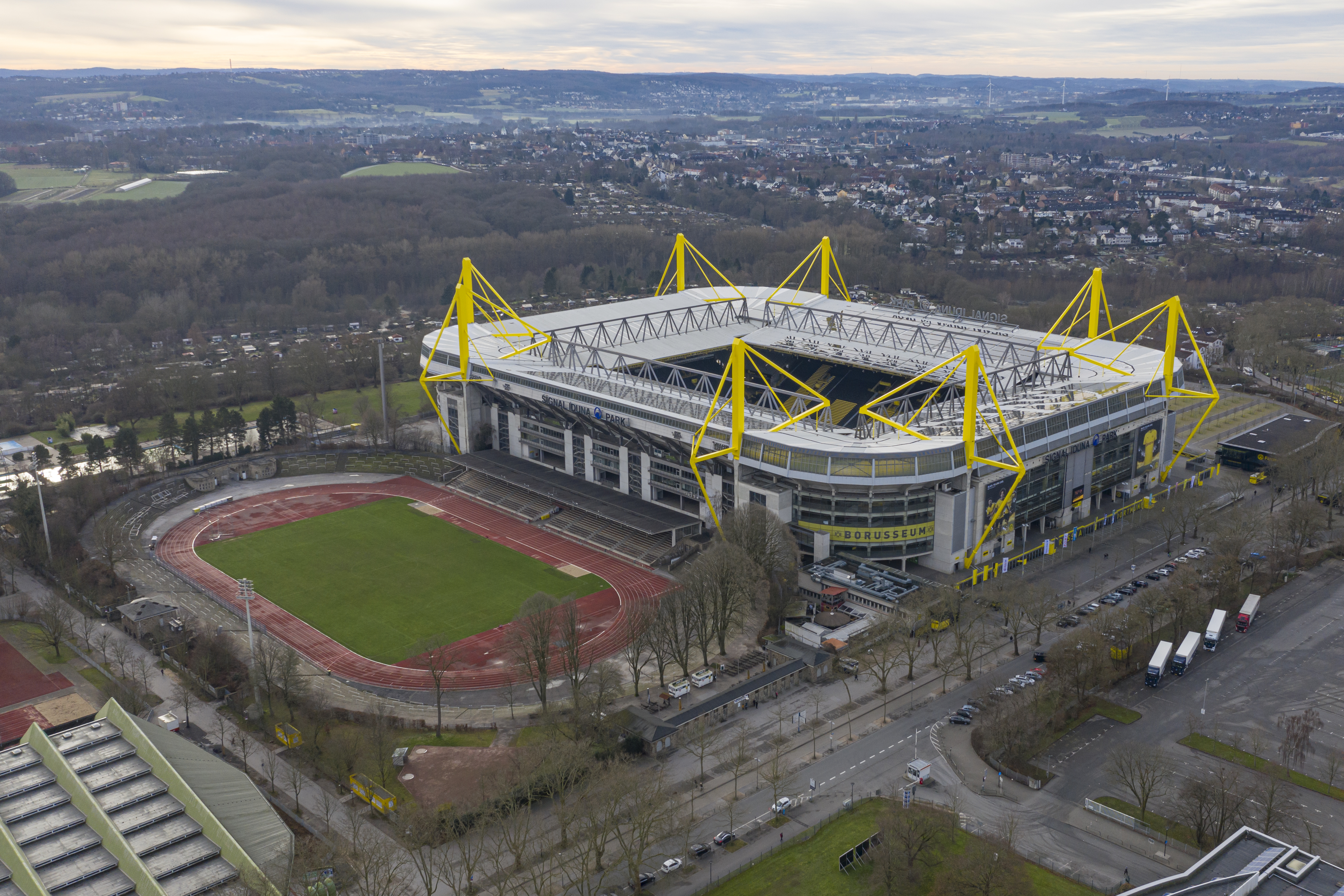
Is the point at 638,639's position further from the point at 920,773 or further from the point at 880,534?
the point at 880,534

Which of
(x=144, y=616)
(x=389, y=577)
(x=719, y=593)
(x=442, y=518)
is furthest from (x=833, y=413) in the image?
(x=144, y=616)

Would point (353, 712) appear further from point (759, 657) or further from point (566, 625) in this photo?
point (759, 657)

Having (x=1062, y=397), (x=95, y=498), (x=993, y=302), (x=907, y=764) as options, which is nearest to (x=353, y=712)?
(x=907, y=764)

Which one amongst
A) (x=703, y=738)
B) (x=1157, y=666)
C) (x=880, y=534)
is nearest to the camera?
(x=703, y=738)

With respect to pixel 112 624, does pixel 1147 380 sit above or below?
above

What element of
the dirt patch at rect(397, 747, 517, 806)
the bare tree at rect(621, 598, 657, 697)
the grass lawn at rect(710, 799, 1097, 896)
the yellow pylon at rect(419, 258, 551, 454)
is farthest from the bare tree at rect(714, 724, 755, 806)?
the yellow pylon at rect(419, 258, 551, 454)

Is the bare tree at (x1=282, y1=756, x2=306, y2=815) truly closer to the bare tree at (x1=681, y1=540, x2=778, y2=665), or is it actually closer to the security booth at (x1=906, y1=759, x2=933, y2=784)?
the bare tree at (x1=681, y1=540, x2=778, y2=665)

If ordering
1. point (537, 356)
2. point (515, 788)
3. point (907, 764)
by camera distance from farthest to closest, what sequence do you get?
point (537, 356) < point (907, 764) < point (515, 788)
